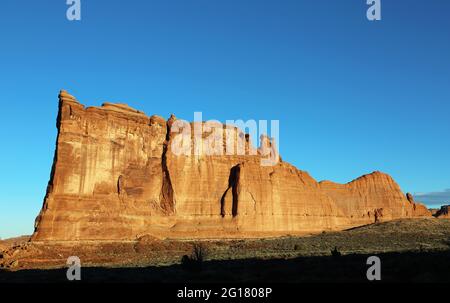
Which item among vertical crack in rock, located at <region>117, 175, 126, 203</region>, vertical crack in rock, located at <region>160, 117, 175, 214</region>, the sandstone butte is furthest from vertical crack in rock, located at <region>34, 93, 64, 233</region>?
vertical crack in rock, located at <region>160, 117, 175, 214</region>

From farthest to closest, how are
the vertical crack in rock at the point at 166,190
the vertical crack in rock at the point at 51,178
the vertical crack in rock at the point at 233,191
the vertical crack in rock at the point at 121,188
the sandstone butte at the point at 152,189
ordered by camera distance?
1. the vertical crack in rock at the point at 233,191
2. the vertical crack in rock at the point at 166,190
3. the vertical crack in rock at the point at 121,188
4. the sandstone butte at the point at 152,189
5. the vertical crack in rock at the point at 51,178

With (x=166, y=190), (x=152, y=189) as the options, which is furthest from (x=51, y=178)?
(x=166, y=190)

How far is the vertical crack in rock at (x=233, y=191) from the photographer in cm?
7825

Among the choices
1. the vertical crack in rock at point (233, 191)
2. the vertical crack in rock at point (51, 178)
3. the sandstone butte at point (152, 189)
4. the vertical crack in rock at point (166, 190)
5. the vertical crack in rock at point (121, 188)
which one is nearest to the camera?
the vertical crack in rock at point (51, 178)

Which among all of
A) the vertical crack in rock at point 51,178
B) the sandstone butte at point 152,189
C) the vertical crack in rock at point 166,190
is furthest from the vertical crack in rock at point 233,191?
the vertical crack in rock at point 51,178

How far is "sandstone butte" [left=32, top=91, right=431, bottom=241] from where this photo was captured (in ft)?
204

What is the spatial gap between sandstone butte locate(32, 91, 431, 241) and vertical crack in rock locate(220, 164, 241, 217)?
0.19 metres

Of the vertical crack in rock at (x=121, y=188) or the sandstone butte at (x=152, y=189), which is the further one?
the vertical crack in rock at (x=121, y=188)

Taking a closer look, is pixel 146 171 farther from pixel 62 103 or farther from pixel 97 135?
pixel 62 103

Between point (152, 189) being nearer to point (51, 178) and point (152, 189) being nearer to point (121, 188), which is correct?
point (121, 188)

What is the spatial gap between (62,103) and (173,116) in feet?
68.9

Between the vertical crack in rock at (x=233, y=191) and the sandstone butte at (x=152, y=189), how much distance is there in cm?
19

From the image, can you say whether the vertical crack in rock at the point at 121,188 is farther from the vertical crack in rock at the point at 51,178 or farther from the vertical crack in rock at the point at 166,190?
the vertical crack in rock at the point at 51,178

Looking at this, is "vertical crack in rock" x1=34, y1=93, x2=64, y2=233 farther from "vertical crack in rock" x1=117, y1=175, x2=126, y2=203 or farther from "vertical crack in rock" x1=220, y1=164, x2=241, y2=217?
"vertical crack in rock" x1=220, y1=164, x2=241, y2=217
